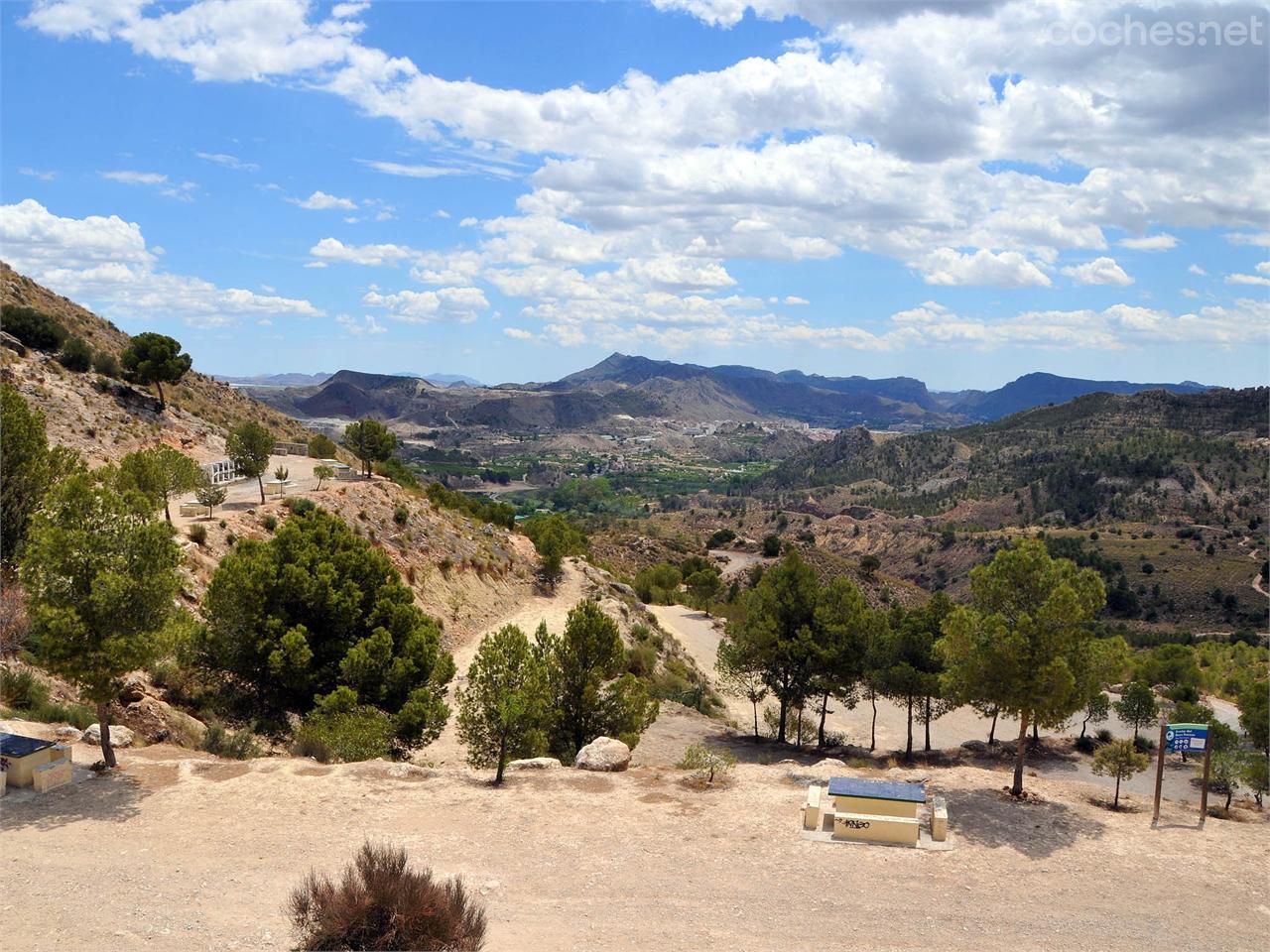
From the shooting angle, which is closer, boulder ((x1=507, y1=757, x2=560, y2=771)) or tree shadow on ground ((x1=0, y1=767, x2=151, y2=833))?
tree shadow on ground ((x1=0, y1=767, x2=151, y2=833))

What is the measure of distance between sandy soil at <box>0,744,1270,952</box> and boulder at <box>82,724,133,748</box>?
0.41 metres

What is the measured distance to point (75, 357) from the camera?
175ft

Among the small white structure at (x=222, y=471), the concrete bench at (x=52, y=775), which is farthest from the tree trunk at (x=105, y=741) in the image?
the small white structure at (x=222, y=471)

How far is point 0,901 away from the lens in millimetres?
12328

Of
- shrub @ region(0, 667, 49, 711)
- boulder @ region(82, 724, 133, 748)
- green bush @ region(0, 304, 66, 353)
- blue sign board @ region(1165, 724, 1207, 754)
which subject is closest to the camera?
blue sign board @ region(1165, 724, 1207, 754)

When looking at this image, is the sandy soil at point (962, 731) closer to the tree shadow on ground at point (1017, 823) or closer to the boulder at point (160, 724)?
the tree shadow on ground at point (1017, 823)

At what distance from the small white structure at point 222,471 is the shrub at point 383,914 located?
35.7 metres

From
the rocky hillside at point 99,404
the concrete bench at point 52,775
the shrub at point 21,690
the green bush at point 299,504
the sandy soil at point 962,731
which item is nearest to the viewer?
the concrete bench at point 52,775

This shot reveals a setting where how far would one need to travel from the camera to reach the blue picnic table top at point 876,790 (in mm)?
16984

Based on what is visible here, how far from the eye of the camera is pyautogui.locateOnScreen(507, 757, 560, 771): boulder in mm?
20594

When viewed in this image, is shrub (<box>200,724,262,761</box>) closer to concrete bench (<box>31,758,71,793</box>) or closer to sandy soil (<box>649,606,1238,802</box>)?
concrete bench (<box>31,758,71,793</box>)

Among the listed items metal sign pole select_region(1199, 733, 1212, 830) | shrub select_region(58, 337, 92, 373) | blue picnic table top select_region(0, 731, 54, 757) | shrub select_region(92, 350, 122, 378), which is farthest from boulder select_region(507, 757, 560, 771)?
shrub select_region(92, 350, 122, 378)

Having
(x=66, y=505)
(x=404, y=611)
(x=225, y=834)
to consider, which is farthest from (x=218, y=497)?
(x=225, y=834)

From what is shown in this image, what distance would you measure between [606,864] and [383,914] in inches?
199
